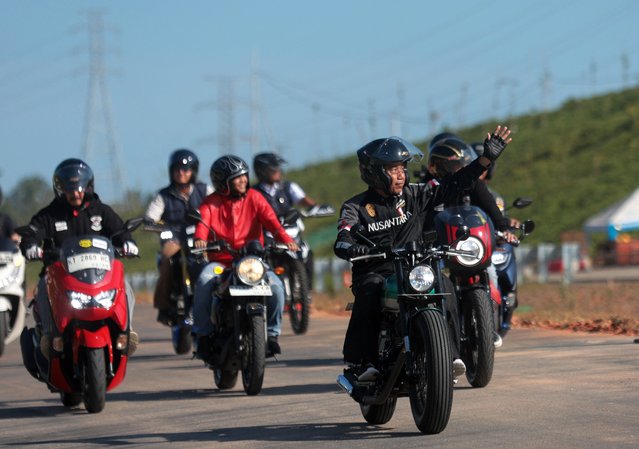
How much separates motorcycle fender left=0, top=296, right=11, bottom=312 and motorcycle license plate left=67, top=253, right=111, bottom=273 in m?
5.96

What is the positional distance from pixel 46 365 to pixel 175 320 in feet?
14.0

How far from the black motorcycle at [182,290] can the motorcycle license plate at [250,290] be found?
9.95 ft

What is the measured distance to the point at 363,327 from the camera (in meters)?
8.65

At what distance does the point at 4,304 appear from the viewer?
1614cm

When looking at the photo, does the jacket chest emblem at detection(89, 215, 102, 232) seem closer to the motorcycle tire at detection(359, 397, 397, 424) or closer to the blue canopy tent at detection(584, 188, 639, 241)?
the motorcycle tire at detection(359, 397, 397, 424)

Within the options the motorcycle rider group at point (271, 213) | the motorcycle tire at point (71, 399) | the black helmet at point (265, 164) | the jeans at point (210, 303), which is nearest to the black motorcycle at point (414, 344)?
the motorcycle rider group at point (271, 213)

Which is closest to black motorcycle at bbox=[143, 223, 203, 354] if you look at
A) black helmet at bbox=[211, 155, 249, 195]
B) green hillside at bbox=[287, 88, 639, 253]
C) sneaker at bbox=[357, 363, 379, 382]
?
black helmet at bbox=[211, 155, 249, 195]

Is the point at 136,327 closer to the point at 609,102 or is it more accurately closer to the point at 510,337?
the point at 510,337

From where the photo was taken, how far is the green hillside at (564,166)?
59000 mm

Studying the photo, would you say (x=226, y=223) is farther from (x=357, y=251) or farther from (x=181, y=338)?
(x=357, y=251)

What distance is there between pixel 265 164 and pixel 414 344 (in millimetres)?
9826

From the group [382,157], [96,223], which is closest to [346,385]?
[382,157]

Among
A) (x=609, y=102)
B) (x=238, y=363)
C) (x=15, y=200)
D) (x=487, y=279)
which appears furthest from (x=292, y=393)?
(x=15, y=200)

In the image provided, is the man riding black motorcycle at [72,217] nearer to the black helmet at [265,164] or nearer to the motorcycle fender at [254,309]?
the motorcycle fender at [254,309]
